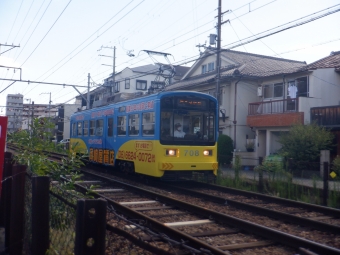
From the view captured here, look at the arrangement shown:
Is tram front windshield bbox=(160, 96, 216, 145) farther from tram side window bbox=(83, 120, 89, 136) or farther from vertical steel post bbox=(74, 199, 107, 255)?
vertical steel post bbox=(74, 199, 107, 255)

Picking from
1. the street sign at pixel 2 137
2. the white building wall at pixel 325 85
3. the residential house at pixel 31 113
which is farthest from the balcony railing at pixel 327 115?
the street sign at pixel 2 137

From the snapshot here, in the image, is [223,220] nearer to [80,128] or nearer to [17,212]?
[17,212]

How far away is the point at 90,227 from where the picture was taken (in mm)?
2660

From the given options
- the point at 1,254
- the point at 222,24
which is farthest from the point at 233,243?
the point at 222,24

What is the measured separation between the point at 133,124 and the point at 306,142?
8.28m

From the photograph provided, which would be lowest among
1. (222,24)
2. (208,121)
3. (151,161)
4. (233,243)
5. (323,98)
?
(233,243)

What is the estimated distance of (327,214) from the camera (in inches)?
384

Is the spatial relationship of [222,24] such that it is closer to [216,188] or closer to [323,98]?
[323,98]

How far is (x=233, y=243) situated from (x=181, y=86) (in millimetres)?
27047

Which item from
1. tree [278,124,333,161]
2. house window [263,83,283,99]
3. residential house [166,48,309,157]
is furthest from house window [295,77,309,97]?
tree [278,124,333,161]

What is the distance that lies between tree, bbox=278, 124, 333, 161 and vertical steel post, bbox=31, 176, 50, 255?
16.3 meters

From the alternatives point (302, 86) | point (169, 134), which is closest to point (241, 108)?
point (302, 86)

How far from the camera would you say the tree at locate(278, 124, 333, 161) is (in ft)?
61.3

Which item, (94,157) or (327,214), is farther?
(94,157)
